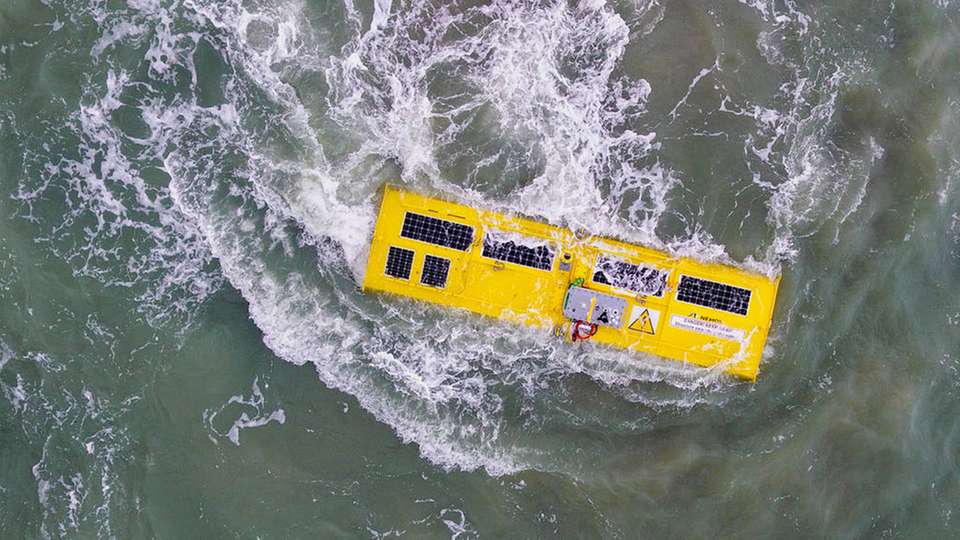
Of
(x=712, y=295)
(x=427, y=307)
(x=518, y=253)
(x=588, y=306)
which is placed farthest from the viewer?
(x=427, y=307)

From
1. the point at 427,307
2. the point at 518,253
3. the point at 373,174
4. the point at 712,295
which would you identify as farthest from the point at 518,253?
the point at 712,295

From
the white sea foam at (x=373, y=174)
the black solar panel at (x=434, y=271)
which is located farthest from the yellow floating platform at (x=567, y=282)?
the white sea foam at (x=373, y=174)

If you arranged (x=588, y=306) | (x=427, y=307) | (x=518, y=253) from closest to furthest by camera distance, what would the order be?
(x=588, y=306) → (x=518, y=253) → (x=427, y=307)

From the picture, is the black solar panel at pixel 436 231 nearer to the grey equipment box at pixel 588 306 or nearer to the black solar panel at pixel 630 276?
the grey equipment box at pixel 588 306

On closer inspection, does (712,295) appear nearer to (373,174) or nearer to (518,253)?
(518,253)

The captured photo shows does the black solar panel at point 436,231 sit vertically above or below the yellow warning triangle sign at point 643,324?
above

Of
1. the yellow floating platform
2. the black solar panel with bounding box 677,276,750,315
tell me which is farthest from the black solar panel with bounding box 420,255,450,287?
the black solar panel with bounding box 677,276,750,315
